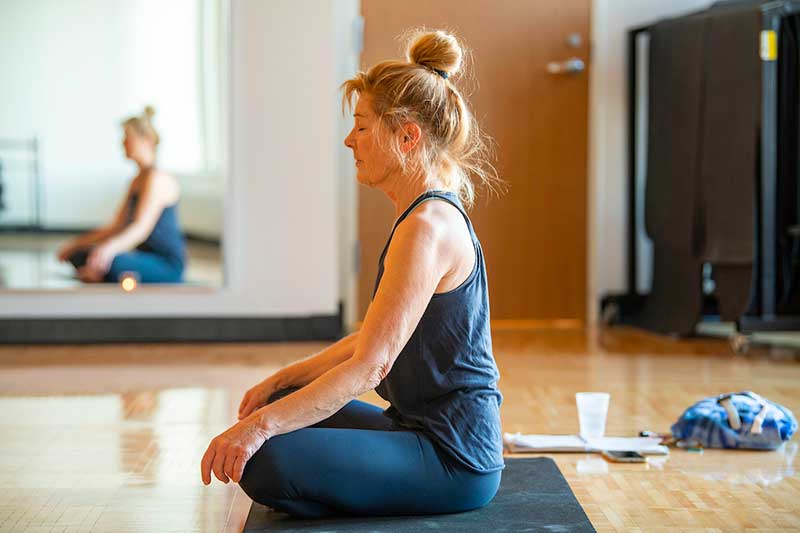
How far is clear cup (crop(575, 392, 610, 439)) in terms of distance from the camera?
2535mm

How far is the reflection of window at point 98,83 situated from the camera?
407cm

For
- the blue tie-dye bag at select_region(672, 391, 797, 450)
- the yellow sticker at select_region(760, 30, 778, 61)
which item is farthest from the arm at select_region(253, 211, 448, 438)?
the yellow sticker at select_region(760, 30, 778, 61)

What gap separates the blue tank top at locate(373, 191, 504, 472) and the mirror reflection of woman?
2.45m

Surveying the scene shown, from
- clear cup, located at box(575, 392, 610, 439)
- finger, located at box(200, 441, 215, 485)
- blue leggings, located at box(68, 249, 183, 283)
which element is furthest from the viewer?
blue leggings, located at box(68, 249, 183, 283)

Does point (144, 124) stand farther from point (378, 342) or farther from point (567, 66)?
point (378, 342)

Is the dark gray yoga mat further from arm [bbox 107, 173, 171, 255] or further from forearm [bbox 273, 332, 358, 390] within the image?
arm [bbox 107, 173, 171, 255]

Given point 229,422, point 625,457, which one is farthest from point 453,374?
point 229,422

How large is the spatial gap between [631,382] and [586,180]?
1.57 metres

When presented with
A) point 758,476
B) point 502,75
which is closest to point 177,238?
point 502,75

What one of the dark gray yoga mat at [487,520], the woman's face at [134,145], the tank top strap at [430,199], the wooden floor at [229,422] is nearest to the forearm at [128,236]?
the woman's face at [134,145]

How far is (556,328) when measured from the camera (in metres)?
4.73

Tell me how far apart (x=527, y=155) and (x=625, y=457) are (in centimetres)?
245

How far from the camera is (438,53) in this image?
1826mm

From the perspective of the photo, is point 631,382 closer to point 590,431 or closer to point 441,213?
point 590,431
